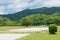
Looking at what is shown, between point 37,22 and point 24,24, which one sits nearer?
point 24,24

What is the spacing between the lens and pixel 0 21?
8538cm

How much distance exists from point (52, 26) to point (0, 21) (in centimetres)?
6747

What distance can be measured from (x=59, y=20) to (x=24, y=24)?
89.9ft

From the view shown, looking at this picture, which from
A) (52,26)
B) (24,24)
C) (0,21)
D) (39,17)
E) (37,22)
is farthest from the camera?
(39,17)

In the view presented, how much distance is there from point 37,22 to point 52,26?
75.5 meters

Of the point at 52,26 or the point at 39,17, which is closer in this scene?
the point at 52,26

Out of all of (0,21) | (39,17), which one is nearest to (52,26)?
(0,21)

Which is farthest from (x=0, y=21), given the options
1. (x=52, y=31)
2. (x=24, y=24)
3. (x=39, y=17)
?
(x=52, y=31)

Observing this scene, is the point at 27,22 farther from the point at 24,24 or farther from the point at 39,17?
the point at 39,17

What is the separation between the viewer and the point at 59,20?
9075 centimetres

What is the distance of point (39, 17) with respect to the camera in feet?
352

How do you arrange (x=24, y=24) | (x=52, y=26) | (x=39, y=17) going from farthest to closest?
(x=39, y=17)
(x=24, y=24)
(x=52, y=26)

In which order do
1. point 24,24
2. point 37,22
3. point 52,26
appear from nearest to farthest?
point 52,26 < point 24,24 < point 37,22

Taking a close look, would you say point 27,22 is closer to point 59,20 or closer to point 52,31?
point 59,20
